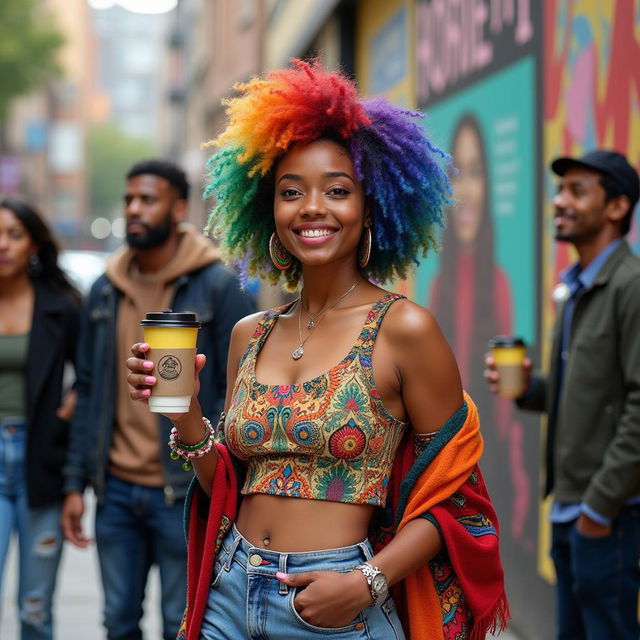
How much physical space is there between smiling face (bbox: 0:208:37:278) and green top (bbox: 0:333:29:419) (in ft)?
1.13

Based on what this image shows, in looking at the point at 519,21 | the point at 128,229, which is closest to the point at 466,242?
the point at 519,21

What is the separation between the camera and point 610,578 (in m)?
3.91

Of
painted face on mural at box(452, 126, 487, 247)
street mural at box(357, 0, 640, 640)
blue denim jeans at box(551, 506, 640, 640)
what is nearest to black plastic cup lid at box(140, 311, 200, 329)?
blue denim jeans at box(551, 506, 640, 640)

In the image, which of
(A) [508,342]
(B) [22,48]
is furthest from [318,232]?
(B) [22,48]

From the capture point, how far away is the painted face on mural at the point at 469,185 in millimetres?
6629

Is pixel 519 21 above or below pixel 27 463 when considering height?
above

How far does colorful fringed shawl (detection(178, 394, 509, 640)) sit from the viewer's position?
253cm

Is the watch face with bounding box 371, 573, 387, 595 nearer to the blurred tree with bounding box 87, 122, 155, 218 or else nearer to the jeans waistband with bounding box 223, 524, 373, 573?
the jeans waistband with bounding box 223, 524, 373, 573

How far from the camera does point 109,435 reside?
4312mm

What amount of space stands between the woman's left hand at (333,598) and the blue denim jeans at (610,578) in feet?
5.62

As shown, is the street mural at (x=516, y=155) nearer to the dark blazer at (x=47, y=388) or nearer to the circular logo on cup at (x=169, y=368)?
the dark blazer at (x=47, y=388)

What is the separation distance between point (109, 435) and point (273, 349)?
66.8 inches

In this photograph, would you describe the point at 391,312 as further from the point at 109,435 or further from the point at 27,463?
the point at 27,463

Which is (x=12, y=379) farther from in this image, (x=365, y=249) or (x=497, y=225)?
(x=497, y=225)
